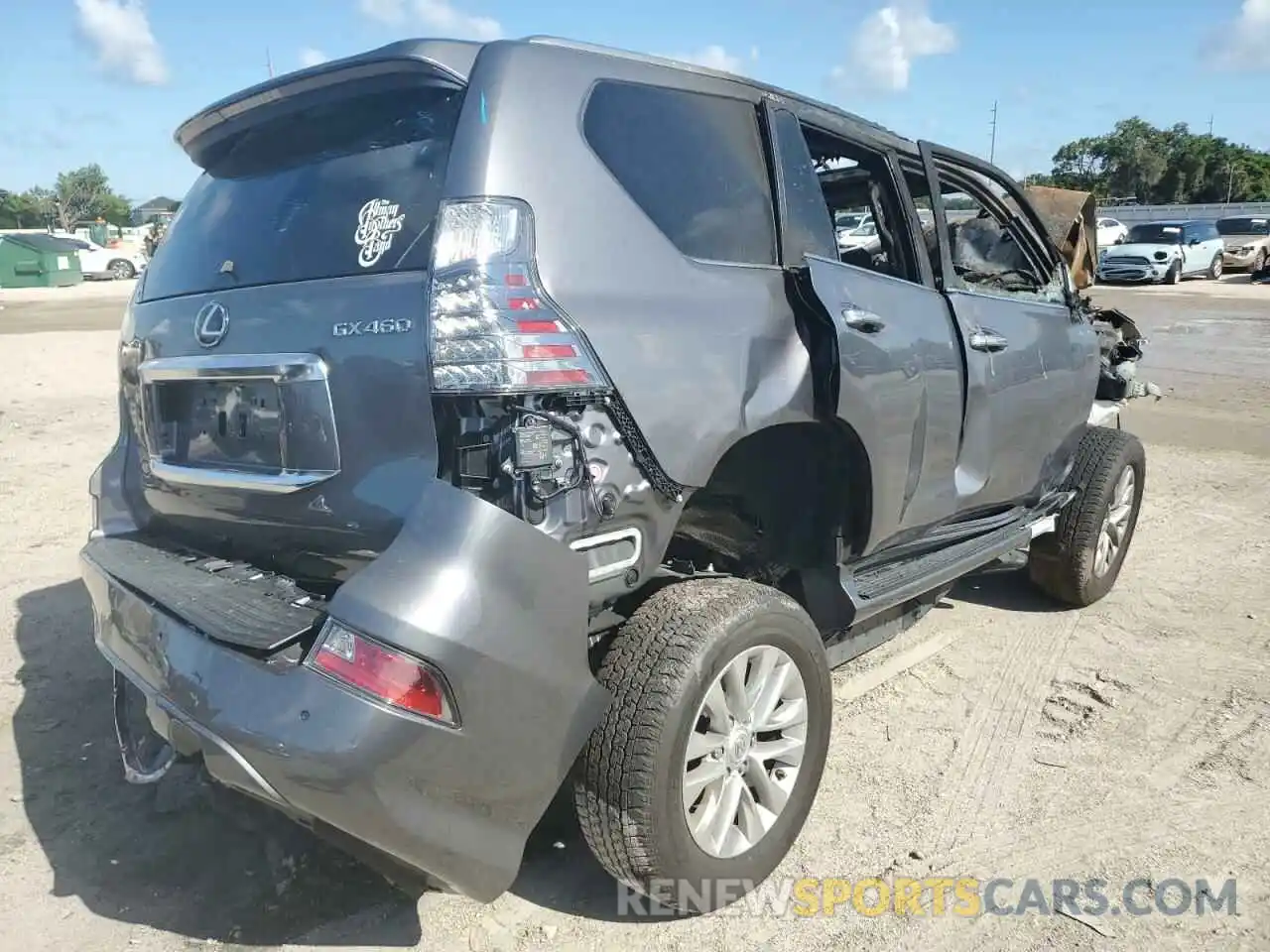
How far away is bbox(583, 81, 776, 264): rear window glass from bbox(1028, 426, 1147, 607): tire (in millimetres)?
2662

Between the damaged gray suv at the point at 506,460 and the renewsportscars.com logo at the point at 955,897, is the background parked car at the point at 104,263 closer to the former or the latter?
the damaged gray suv at the point at 506,460

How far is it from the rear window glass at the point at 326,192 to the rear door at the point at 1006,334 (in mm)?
2056

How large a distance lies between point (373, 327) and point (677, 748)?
47.0 inches

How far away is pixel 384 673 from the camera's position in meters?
1.95

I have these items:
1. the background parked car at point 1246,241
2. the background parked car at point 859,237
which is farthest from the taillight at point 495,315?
the background parked car at point 1246,241

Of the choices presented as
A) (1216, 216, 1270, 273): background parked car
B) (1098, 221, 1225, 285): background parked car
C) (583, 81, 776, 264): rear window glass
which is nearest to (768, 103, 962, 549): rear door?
(583, 81, 776, 264): rear window glass

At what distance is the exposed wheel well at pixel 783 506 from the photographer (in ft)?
9.48

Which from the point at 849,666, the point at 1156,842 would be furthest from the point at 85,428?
the point at 1156,842

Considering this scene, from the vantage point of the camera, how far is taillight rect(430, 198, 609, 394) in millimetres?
2096

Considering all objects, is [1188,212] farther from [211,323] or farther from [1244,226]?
[211,323]

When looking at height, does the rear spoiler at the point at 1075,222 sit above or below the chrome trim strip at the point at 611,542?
above

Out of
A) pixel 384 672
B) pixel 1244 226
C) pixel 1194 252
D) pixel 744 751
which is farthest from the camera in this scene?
pixel 1244 226

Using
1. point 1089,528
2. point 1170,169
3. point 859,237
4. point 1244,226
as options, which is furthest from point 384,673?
point 1170,169

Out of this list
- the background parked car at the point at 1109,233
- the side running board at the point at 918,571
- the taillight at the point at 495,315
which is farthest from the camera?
the background parked car at the point at 1109,233
